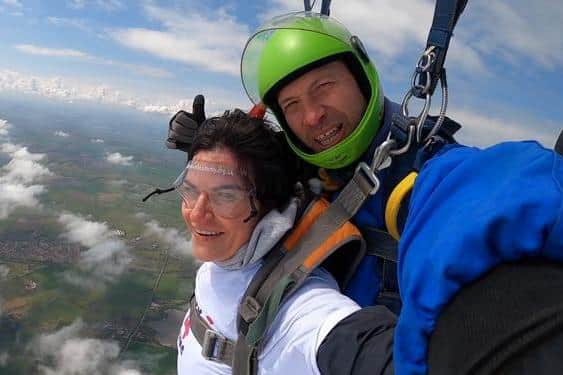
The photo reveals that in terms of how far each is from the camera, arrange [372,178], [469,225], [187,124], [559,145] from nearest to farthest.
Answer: [469,225], [559,145], [372,178], [187,124]

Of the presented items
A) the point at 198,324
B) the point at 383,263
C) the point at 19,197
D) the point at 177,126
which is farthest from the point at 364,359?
the point at 19,197

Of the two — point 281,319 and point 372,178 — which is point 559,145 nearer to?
point 372,178

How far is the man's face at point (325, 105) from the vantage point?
145cm

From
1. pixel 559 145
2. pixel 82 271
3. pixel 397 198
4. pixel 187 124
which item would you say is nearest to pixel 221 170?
pixel 187 124

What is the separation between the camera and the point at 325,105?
1448mm

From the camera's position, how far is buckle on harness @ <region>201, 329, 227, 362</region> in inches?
54.0

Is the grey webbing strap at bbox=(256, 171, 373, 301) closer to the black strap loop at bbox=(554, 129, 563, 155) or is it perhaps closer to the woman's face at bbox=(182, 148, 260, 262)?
the woman's face at bbox=(182, 148, 260, 262)

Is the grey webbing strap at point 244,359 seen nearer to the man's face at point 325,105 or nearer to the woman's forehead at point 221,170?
the woman's forehead at point 221,170

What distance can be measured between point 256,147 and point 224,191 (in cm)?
22

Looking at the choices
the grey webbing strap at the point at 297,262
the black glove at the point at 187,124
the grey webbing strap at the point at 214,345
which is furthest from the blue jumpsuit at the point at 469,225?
the black glove at the point at 187,124

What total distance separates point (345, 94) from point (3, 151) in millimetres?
128324

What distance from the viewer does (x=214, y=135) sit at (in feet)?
5.22

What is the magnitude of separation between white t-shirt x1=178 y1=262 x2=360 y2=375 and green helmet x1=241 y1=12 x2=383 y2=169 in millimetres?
461

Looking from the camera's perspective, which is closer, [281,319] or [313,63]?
[281,319]
